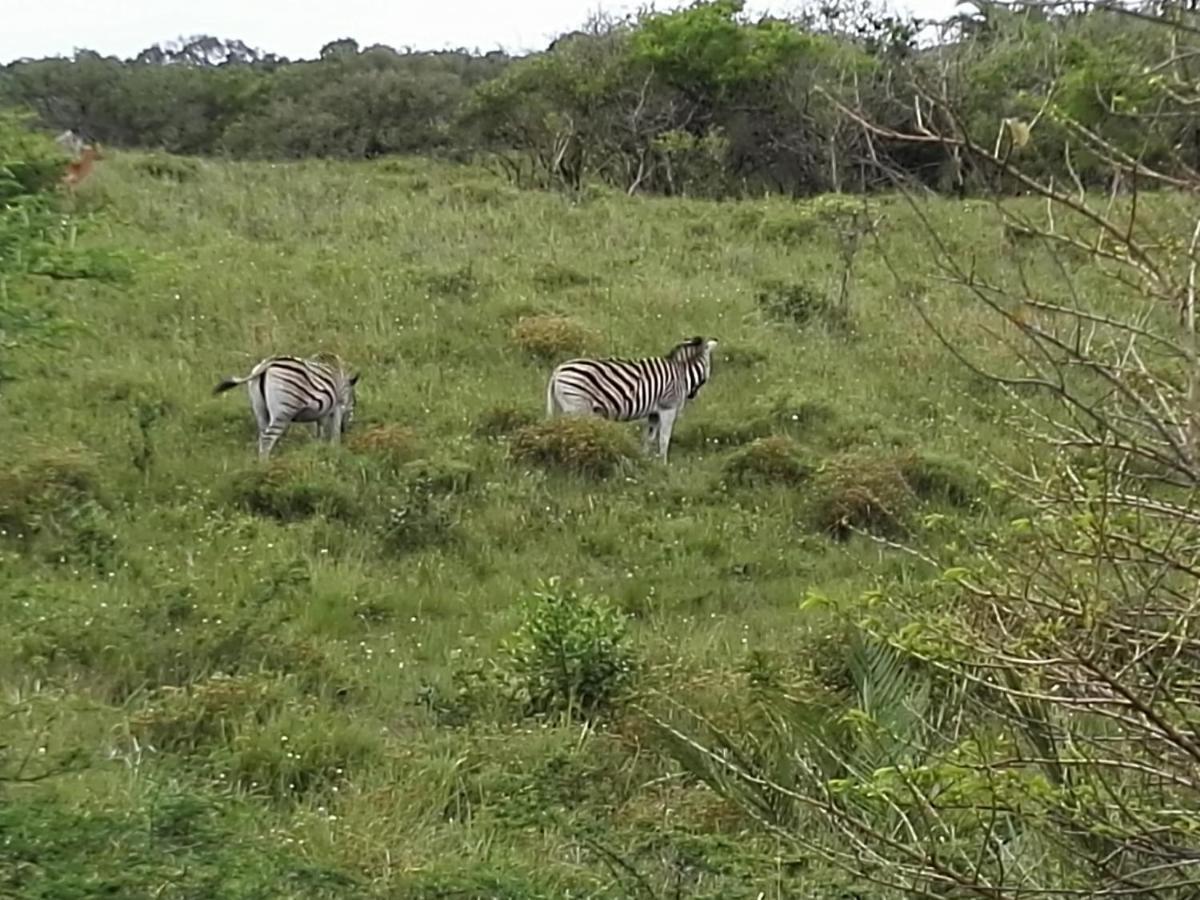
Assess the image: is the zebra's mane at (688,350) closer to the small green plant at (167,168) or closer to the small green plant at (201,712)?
the small green plant at (201,712)

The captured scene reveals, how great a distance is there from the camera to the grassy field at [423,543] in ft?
14.5

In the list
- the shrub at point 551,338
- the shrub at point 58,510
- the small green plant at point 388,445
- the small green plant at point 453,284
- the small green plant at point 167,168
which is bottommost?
the small green plant at point 388,445

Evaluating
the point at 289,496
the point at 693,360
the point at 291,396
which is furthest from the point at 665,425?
the point at 289,496

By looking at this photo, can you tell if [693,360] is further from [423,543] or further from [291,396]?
[423,543]

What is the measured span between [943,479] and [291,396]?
4.34 meters

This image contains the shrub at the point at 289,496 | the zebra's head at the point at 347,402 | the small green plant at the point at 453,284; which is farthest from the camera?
the small green plant at the point at 453,284

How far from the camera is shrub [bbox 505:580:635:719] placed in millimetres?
5918

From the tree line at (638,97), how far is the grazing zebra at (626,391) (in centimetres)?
A: 214

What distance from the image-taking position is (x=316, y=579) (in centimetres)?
739

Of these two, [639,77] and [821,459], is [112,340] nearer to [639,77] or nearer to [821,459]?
[821,459]

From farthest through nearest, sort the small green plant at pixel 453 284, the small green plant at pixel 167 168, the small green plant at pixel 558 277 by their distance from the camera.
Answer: the small green plant at pixel 167 168 < the small green plant at pixel 558 277 < the small green plant at pixel 453 284

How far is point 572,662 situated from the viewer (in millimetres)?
5934

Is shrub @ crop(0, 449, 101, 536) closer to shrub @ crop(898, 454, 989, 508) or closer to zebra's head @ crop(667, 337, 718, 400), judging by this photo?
zebra's head @ crop(667, 337, 718, 400)

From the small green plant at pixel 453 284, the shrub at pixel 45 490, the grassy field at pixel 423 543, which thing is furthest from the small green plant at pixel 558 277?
the shrub at pixel 45 490
